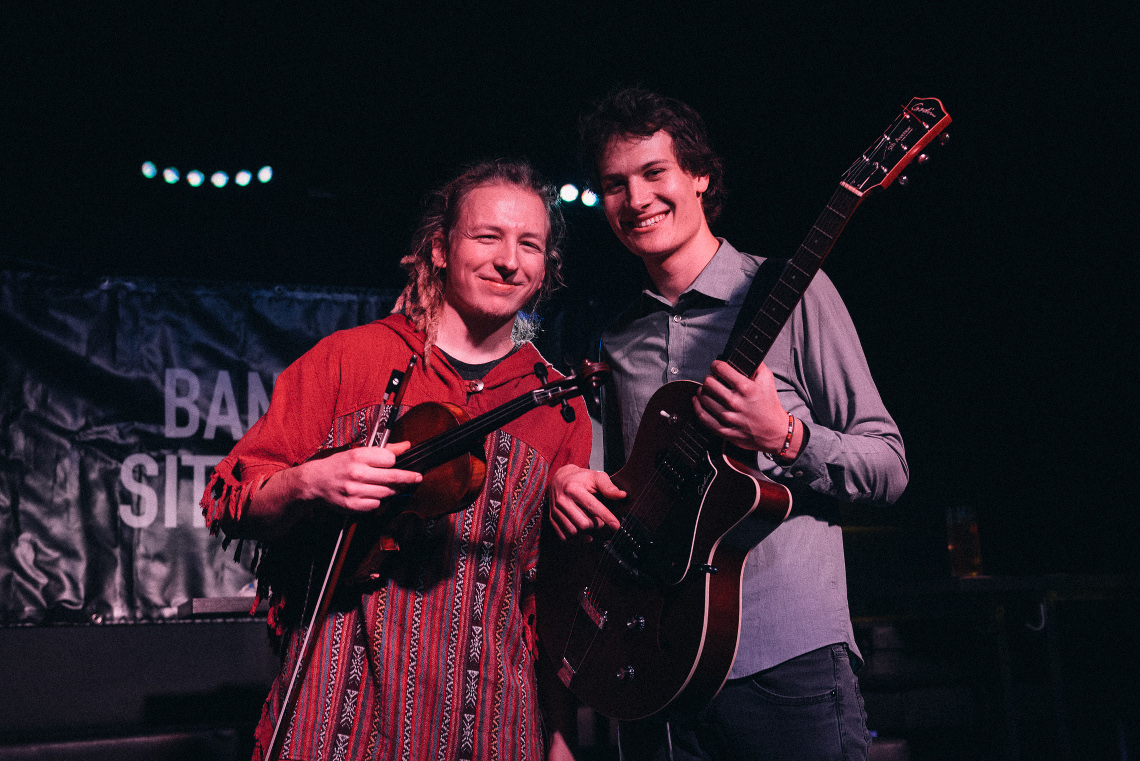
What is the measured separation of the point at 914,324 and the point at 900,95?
2170 millimetres

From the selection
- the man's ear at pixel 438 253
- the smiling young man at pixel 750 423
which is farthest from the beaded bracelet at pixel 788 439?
the man's ear at pixel 438 253

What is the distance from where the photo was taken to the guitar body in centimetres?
168

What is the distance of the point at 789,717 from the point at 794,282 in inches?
36.8

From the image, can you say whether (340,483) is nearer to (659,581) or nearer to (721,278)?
(659,581)

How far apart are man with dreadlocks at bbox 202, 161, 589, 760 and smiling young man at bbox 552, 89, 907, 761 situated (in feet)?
0.61

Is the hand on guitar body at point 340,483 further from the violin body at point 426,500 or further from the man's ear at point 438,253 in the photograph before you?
the man's ear at point 438,253

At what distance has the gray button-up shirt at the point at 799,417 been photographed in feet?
5.81

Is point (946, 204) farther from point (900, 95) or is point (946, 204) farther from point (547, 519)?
point (547, 519)

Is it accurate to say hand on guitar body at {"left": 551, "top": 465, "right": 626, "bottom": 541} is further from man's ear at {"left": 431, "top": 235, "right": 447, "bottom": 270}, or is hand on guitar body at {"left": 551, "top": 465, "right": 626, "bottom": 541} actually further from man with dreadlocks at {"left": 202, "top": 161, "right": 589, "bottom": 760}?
man's ear at {"left": 431, "top": 235, "right": 447, "bottom": 270}

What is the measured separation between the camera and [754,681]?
1.79 metres

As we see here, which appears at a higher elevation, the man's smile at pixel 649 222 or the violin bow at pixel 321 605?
the man's smile at pixel 649 222

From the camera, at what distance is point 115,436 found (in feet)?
15.8

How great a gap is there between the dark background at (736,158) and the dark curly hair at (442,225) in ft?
5.65

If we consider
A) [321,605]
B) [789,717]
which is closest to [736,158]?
[789,717]
